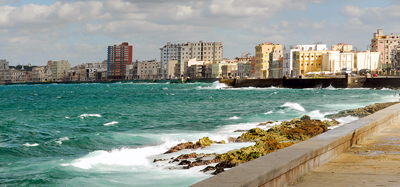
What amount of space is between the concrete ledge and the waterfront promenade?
0.44 feet

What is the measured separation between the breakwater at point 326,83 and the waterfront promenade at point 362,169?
7645 centimetres

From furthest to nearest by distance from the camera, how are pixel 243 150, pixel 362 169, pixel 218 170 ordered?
pixel 243 150 → pixel 218 170 → pixel 362 169

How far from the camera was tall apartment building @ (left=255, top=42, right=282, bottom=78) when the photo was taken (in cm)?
16588

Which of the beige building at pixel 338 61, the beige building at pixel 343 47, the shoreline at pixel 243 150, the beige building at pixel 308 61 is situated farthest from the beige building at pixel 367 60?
the shoreline at pixel 243 150

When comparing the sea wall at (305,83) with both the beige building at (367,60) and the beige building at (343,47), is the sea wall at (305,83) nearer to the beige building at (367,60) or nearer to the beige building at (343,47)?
the beige building at (367,60)

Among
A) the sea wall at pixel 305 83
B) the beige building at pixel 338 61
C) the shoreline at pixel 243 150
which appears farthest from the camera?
the beige building at pixel 338 61

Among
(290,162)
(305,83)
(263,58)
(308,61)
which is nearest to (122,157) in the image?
(290,162)

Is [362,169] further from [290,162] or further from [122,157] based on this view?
[122,157]

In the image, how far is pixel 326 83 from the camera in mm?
94562

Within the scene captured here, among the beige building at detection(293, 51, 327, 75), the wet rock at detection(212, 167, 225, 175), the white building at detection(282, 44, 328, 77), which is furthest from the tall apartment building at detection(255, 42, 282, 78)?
the wet rock at detection(212, 167, 225, 175)

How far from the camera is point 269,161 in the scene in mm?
6734

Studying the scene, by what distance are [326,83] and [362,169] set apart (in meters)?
89.9

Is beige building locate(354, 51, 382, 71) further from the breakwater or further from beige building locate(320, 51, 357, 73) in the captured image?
the breakwater

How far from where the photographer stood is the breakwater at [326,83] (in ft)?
270
